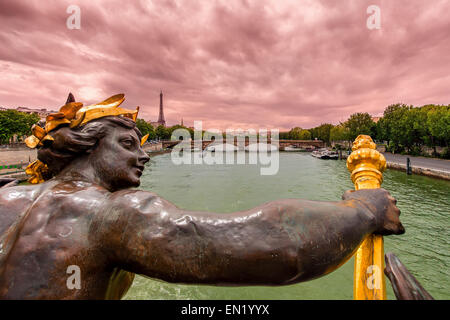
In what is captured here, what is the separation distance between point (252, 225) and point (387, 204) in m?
0.66

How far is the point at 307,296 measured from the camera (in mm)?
6156

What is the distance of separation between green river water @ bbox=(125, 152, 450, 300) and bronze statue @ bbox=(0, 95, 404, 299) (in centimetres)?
430

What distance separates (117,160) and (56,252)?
552 millimetres

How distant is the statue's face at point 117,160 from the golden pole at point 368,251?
1.30 metres

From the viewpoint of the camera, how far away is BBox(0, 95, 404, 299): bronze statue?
853 millimetres

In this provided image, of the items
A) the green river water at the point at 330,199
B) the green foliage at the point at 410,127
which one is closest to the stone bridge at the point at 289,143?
the green foliage at the point at 410,127

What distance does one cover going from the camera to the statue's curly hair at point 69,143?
1273mm

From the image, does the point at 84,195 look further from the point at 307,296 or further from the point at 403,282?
the point at 307,296

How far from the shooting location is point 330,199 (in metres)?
17.4

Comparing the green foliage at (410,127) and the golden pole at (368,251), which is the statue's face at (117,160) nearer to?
the golden pole at (368,251)

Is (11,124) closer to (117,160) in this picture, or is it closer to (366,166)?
(117,160)

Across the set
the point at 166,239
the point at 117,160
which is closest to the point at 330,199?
the point at 117,160

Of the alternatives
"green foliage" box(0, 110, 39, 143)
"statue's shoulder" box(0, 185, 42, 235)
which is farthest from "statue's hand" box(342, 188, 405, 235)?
"green foliage" box(0, 110, 39, 143)

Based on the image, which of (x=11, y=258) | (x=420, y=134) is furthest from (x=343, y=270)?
(x=420, y=134)
